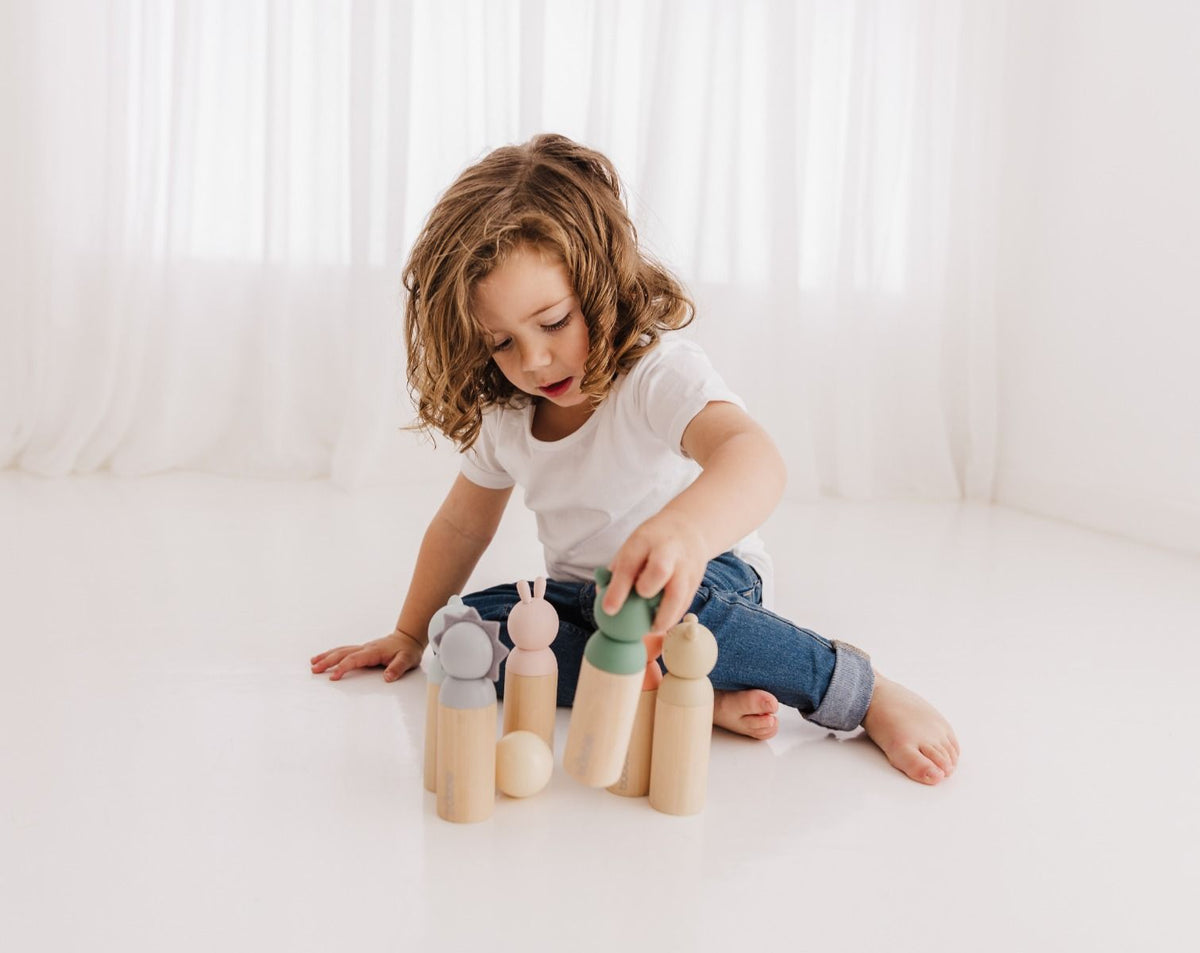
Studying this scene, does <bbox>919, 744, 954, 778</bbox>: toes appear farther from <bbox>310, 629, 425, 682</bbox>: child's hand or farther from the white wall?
the white wall

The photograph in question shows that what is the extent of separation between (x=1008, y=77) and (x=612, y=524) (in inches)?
70.2

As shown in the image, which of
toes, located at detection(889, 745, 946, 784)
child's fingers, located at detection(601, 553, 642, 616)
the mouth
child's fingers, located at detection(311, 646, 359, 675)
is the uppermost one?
the mouth

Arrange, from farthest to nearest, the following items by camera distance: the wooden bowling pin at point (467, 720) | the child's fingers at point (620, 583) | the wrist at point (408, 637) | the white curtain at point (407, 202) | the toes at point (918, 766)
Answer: the white curtain at point (407, 202) < the wrist at point (408, 637) < the toes at point (918, 766) < the wooden bowling pin at point (467, 720) < the child's fingers at point (620, 583)

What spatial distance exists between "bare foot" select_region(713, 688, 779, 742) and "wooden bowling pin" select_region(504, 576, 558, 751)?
0.18 meters

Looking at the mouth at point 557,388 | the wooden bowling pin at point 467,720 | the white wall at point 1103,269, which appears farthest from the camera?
the white wall at point 1103,269

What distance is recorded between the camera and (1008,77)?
2.38m

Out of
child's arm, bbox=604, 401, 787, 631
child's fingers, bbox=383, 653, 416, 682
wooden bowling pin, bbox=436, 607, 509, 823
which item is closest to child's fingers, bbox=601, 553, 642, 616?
child's arm, bbox=604, 401, 787, 631

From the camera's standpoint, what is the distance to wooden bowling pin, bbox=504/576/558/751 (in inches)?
33.9

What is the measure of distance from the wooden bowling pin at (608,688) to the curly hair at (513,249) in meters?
0.38

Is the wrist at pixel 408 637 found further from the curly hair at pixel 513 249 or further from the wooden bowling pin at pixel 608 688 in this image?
the wooden bowling pin at pixel 608 688

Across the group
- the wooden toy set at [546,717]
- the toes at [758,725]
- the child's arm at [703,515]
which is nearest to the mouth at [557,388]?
the child's arm at [703,515]

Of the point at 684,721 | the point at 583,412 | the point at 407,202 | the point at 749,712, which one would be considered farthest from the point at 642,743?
the point at 407,202

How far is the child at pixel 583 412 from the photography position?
0.98 m

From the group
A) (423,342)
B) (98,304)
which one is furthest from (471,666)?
(98,304)
